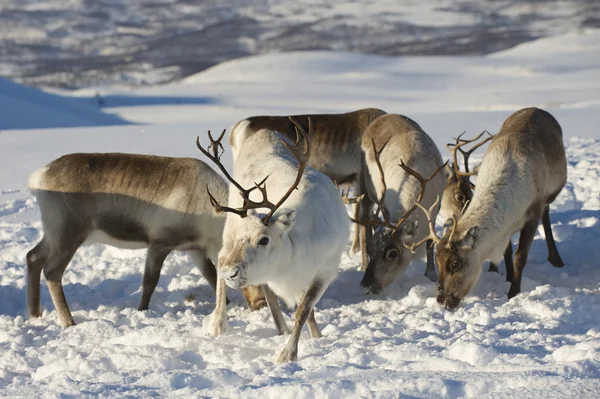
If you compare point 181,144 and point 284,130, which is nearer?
point 284,130

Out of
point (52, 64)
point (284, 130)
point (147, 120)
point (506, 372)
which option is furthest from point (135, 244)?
point (52, 64)

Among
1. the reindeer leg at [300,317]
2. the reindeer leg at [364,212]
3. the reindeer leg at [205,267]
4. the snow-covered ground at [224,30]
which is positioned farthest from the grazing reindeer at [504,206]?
the snow-covered ground at [224,30]

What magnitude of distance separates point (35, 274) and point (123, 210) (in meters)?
0.82

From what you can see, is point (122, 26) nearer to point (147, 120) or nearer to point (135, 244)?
point (147, 120)

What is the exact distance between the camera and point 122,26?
379 feet

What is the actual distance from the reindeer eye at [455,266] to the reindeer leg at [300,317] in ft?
3.37

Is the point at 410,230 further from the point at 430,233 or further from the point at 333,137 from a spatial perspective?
the point at 333,137

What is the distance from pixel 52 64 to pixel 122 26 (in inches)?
1110

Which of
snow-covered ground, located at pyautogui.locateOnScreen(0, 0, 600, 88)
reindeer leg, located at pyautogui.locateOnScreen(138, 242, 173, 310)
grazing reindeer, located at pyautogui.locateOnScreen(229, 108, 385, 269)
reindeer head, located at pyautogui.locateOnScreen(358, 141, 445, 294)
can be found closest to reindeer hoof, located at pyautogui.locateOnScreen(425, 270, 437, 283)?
reindeer head, located at pyautogui.locateOnScreen(358, 141, 445, 294)

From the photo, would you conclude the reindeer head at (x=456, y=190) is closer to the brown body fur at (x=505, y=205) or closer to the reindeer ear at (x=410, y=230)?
the brown body fur at (x=505, y=205)

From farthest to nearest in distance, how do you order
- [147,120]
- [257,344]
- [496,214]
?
[147,120] → [496,214] → [257,344]

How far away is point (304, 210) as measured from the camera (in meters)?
5.82

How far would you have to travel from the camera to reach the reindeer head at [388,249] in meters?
7.29

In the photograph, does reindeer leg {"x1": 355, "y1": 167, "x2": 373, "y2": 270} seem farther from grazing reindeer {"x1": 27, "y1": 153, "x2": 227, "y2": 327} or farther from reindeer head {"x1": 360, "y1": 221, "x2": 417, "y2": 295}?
grazing reindeer {"x1": 27, "y1": 153, "x2": 227, "y2": 327}
